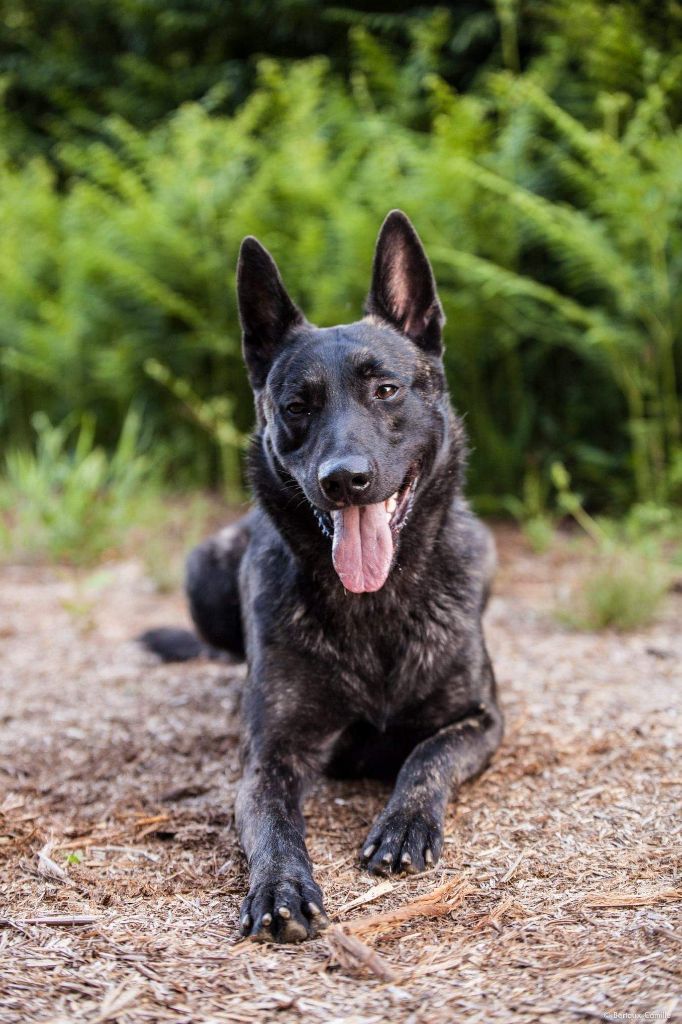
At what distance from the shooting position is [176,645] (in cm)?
499

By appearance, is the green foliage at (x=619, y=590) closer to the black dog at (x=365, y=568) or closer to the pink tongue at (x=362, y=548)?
the black dog at (x=365, y=568)

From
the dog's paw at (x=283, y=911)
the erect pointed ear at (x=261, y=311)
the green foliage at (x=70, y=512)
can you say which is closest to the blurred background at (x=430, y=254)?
the green foliage at (x=70, y=512)

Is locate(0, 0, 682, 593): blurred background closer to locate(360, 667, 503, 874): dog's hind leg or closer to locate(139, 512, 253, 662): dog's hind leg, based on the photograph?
locate(139, 512, 253, 662): dog's hind leg

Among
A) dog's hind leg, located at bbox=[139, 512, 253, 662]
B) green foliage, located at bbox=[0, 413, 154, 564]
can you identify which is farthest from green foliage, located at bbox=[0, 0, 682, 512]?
dog's hind leg, located at bbox=[139, 512, 253, 662]

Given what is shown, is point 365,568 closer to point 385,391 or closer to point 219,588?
point 385,391

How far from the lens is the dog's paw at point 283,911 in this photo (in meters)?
2.42

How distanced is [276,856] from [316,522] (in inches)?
44.5

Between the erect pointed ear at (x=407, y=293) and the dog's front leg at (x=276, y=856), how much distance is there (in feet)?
5.15

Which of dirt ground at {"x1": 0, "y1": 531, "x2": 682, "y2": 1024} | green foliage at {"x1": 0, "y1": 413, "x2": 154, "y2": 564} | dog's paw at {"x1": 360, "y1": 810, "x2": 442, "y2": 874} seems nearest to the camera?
dirt ground at {"x1": 0, "y1": 531, "x2": 682, "y2": 1024}

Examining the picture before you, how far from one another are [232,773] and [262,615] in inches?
23.0

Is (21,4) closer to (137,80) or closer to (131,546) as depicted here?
(137,80)

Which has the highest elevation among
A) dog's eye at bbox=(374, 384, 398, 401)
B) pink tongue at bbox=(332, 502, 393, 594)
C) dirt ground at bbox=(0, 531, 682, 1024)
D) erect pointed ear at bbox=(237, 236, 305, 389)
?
erect pointed ear at bbox=(237, 236, 305, 389)

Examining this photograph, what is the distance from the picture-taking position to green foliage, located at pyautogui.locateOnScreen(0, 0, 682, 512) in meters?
6.23

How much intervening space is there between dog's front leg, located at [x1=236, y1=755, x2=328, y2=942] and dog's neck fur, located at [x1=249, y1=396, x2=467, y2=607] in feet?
2.13
